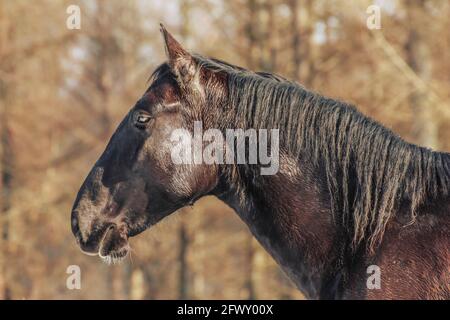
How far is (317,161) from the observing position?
3.73m

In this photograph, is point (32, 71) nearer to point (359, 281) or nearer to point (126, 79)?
point (126, 79)

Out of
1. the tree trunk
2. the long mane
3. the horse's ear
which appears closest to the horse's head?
the horse's ear

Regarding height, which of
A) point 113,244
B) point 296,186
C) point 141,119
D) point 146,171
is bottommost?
point 113,244

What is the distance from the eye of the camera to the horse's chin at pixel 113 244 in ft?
13.2

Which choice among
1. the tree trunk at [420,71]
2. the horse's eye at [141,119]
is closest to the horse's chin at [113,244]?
the horse's eye at [141,119]

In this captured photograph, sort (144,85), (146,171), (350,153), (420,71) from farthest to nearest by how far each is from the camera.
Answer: (144,85)
(420,71)
(146,171)
(350,153)

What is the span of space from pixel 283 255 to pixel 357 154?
69cm

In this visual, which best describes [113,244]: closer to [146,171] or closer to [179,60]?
[146,171]

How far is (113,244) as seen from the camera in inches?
159

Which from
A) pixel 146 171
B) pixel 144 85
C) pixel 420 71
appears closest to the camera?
pixel 146 171

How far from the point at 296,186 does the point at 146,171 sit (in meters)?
0.88

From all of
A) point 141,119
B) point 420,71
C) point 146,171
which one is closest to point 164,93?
point 141,119

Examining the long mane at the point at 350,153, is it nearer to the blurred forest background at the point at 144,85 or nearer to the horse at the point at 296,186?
the horse at the point at 296,186

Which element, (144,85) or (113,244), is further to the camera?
(144,85)
